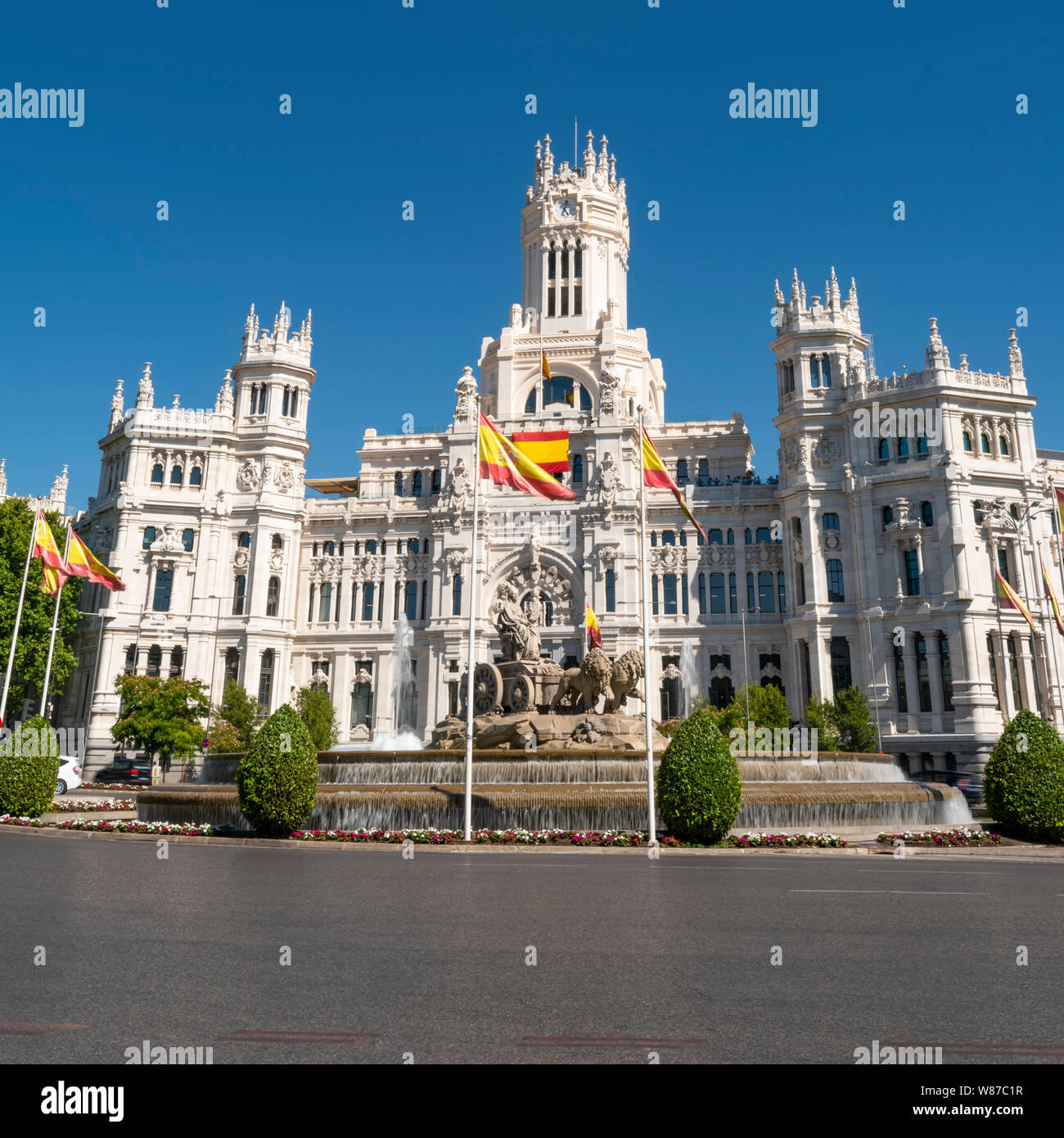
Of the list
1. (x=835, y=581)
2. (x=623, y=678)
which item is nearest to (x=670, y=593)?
(x=835, y=581)

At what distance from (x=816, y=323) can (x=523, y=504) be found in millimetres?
25908

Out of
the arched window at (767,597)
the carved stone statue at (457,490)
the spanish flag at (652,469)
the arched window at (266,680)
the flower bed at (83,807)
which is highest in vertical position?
the carved stone statue at (457,490)

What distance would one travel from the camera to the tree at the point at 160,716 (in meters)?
55.2

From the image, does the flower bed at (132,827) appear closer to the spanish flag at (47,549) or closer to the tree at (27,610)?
the spanish flag at (47,549)

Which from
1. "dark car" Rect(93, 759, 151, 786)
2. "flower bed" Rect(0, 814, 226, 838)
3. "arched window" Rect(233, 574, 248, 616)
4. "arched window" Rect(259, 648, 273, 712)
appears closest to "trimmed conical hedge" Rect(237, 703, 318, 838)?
"flower bed" Rect(0, 814, 226, 838)

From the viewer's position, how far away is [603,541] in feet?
229

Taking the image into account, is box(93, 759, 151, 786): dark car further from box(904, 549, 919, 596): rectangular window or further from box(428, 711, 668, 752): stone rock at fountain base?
box(904, 549, 919, 596): rectangular window

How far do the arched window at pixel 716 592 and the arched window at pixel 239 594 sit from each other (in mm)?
36015

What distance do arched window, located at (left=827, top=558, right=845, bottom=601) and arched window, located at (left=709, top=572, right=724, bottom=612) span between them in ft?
28.1

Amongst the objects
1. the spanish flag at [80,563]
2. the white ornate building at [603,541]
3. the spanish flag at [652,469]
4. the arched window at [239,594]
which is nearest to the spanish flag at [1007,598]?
the white ornate building at [603,541]

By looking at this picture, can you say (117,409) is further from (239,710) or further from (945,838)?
(945,838)

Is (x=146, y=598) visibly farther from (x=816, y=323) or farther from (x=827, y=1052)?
(x=827, y=1052)

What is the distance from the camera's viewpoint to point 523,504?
73.1m
